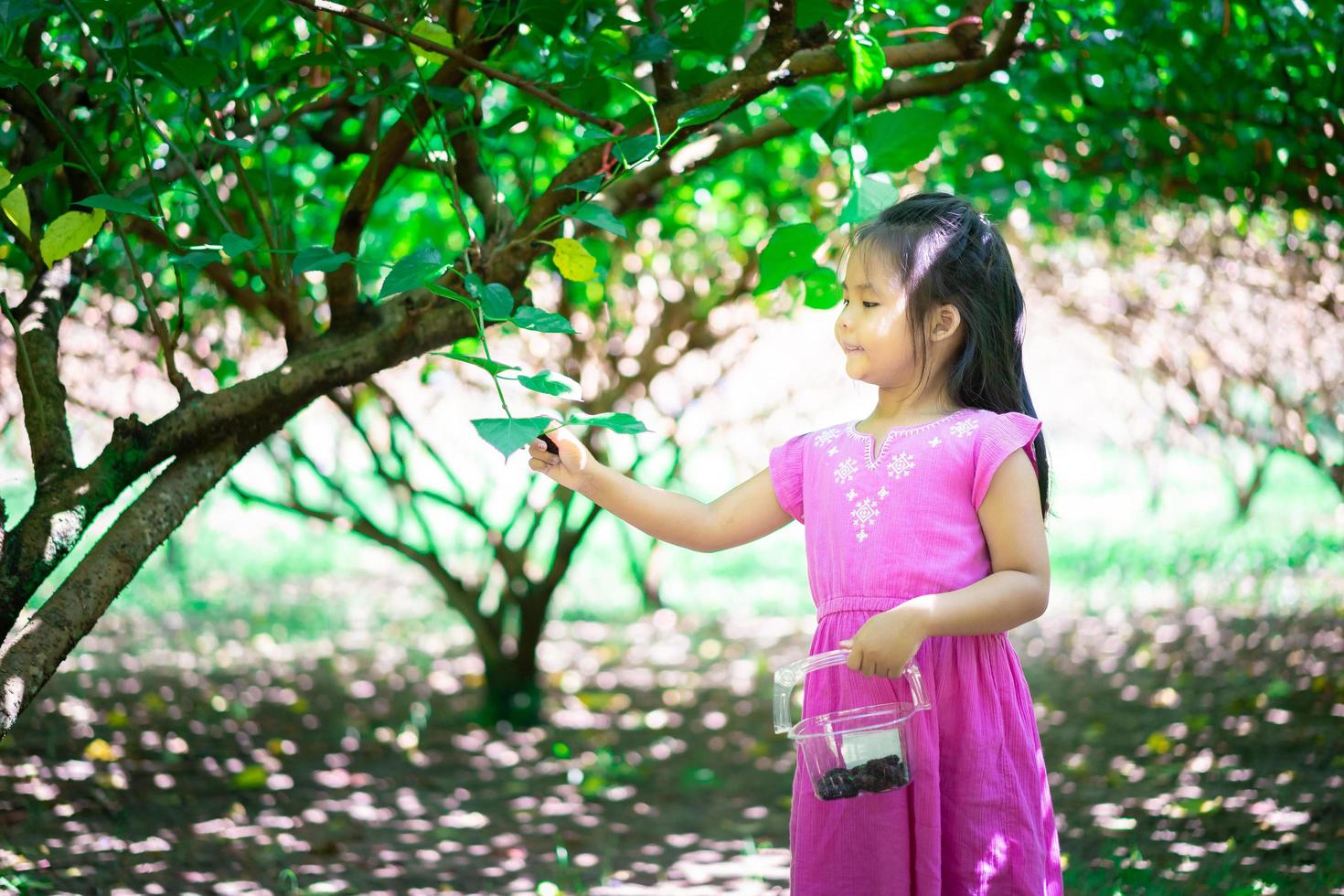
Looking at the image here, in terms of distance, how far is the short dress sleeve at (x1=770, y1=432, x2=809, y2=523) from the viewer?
1.77 m

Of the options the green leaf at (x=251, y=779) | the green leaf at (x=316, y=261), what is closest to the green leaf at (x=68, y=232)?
the green leaf at (x=316, y=261)

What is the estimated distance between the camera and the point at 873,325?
5.25 feet

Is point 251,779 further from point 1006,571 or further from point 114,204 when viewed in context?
point 1006,571

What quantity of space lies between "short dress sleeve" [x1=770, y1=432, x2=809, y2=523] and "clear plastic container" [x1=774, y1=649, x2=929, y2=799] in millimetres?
273

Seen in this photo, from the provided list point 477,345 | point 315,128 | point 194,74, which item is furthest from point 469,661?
point 194,74

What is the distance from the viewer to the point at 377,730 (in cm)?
461

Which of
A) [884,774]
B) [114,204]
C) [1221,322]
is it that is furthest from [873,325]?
[1221,322]

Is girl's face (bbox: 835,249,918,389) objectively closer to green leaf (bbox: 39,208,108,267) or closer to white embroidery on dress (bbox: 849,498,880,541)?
white embroidery on dress (bbox: 849,498,880,541)

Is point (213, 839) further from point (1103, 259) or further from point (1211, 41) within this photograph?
point (1103, 259)

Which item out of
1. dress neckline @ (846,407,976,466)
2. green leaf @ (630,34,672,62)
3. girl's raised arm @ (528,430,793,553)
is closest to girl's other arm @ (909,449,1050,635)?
dress neckline @ (846,407,976,466)

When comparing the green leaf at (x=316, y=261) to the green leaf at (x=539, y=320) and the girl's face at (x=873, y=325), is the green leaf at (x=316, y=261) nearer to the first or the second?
the green leaf at (x=539, y=320)

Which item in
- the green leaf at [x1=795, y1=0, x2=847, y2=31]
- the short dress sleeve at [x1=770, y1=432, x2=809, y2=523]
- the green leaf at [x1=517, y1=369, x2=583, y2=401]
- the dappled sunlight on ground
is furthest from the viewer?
the dappled sunlight on ground

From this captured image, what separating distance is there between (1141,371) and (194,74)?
10.0 m

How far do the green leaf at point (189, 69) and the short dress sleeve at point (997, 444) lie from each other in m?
1.17
